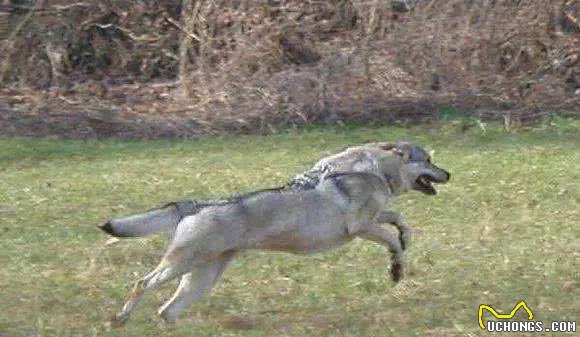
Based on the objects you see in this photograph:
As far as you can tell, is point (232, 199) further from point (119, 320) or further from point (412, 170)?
point (412, 170)

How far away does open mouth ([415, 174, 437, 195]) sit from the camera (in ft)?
28.1

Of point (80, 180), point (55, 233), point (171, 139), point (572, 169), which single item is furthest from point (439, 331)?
point (171, 139)

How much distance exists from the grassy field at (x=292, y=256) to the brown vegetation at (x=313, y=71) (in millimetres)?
1217

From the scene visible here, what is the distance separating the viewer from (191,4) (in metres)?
17.5

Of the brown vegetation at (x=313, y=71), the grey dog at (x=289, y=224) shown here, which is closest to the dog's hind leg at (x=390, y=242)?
the grey dog at (x=289, y=224)

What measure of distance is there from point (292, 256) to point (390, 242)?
1242 mm

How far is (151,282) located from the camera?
7.42 meters

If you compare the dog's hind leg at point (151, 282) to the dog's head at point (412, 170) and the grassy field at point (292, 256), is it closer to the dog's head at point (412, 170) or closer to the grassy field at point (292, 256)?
the grassy field at point (292, 256)

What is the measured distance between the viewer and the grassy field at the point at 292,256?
7641mm

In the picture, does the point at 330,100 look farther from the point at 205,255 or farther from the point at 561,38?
the point at 205,255

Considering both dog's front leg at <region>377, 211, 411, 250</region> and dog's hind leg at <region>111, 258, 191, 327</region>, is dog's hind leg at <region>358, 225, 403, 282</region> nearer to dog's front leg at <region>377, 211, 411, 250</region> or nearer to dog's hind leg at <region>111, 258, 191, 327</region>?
dog's front leg at <region>377, 211, 411, 250</region>

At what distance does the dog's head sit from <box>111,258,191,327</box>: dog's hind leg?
149 centimetres

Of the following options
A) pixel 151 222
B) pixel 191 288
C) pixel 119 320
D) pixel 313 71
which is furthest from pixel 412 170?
pixel 313 71

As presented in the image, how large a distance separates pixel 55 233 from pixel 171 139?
5.13 m
